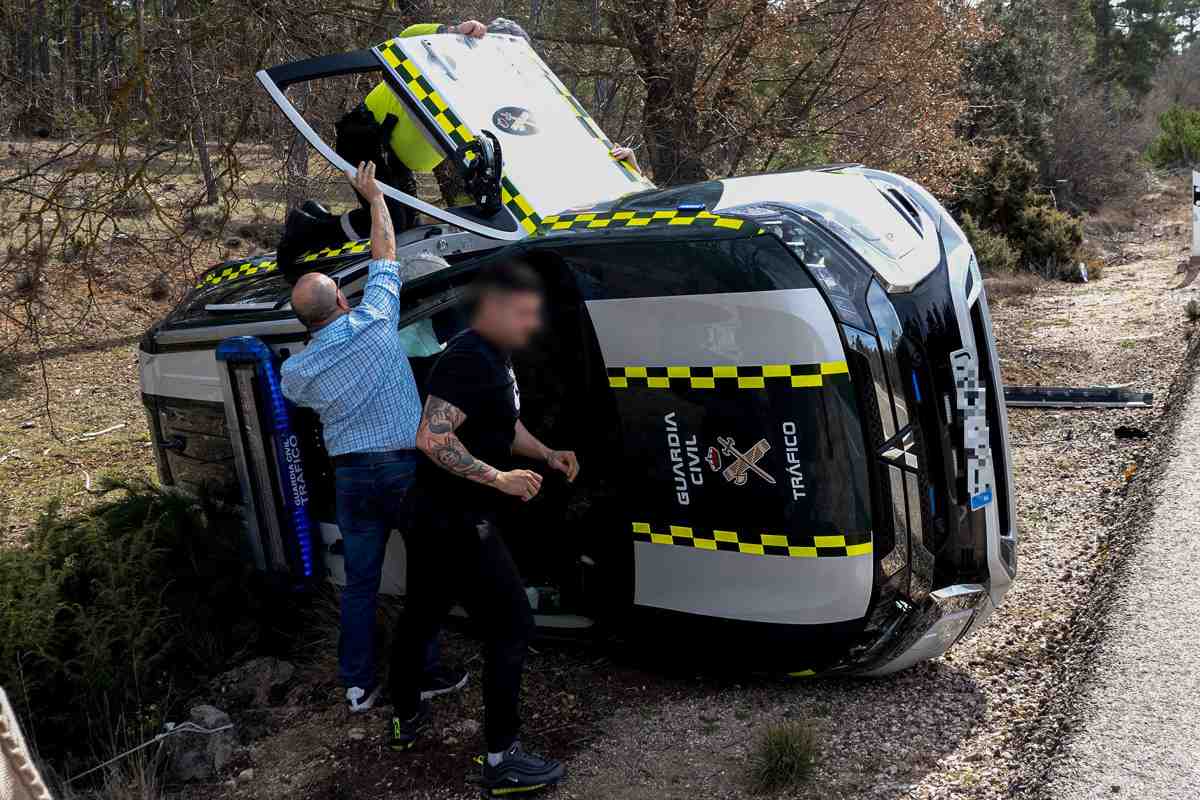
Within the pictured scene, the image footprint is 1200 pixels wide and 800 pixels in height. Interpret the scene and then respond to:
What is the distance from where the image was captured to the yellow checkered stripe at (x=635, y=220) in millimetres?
3689

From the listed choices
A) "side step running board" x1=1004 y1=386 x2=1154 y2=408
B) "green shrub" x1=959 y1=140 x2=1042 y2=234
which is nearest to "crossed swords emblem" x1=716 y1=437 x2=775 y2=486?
"side step running board" x1=1004 y1=386 x2=1154 y2=408

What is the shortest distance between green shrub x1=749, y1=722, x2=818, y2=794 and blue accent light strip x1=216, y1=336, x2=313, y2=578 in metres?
2.24

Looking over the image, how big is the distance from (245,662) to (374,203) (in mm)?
2142

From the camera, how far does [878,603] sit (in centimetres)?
368

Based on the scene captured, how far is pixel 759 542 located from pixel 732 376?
0.58 metres

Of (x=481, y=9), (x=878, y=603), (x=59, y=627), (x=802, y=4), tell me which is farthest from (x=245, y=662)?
(x=802, y=4)

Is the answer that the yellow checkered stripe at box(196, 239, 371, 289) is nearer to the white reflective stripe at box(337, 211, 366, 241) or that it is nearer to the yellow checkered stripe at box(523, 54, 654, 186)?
the white reflective stripe at box(337, 211, 366, 241)

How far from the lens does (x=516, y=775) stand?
3.59m

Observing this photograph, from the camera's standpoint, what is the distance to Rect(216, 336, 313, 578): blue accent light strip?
4.64 meters

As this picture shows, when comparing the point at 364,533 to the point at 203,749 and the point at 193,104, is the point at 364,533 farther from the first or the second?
the point at 193,104

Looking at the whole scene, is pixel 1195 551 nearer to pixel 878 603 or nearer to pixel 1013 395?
pixel 878 603

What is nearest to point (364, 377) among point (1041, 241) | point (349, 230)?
point (349, 230)

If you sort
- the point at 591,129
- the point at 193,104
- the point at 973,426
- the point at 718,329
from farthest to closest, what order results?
the point at 193,104
the point at 591,129
the point at 973,426
the point at 718,329

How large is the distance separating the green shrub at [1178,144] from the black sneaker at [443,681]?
113 ft
